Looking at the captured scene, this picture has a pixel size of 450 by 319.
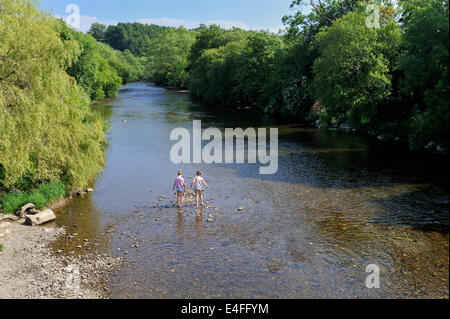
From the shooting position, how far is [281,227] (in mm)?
20141

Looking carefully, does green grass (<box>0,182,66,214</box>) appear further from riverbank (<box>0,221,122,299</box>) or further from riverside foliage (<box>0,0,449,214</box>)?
riverbank (<box>0,221,122,299</box>)

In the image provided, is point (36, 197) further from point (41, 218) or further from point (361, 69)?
point (361, 69)

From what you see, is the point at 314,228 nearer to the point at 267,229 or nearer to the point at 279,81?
the point at 267,229

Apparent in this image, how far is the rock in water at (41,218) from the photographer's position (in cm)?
2053

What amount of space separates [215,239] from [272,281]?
453 centimetres

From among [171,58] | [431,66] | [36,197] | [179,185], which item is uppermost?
[171,58]

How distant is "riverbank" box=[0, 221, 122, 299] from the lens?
567 inches

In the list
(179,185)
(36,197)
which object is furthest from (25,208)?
(179,185)

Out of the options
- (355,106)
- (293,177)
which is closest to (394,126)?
(355,106)

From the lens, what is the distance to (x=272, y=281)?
15148mm

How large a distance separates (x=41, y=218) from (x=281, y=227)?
40.4ft

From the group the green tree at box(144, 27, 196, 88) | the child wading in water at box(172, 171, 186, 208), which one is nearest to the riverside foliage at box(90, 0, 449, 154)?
the child wading in water at box(172, 171, 186, 208)

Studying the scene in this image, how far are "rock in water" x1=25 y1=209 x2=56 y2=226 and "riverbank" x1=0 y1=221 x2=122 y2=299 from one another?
89cm
